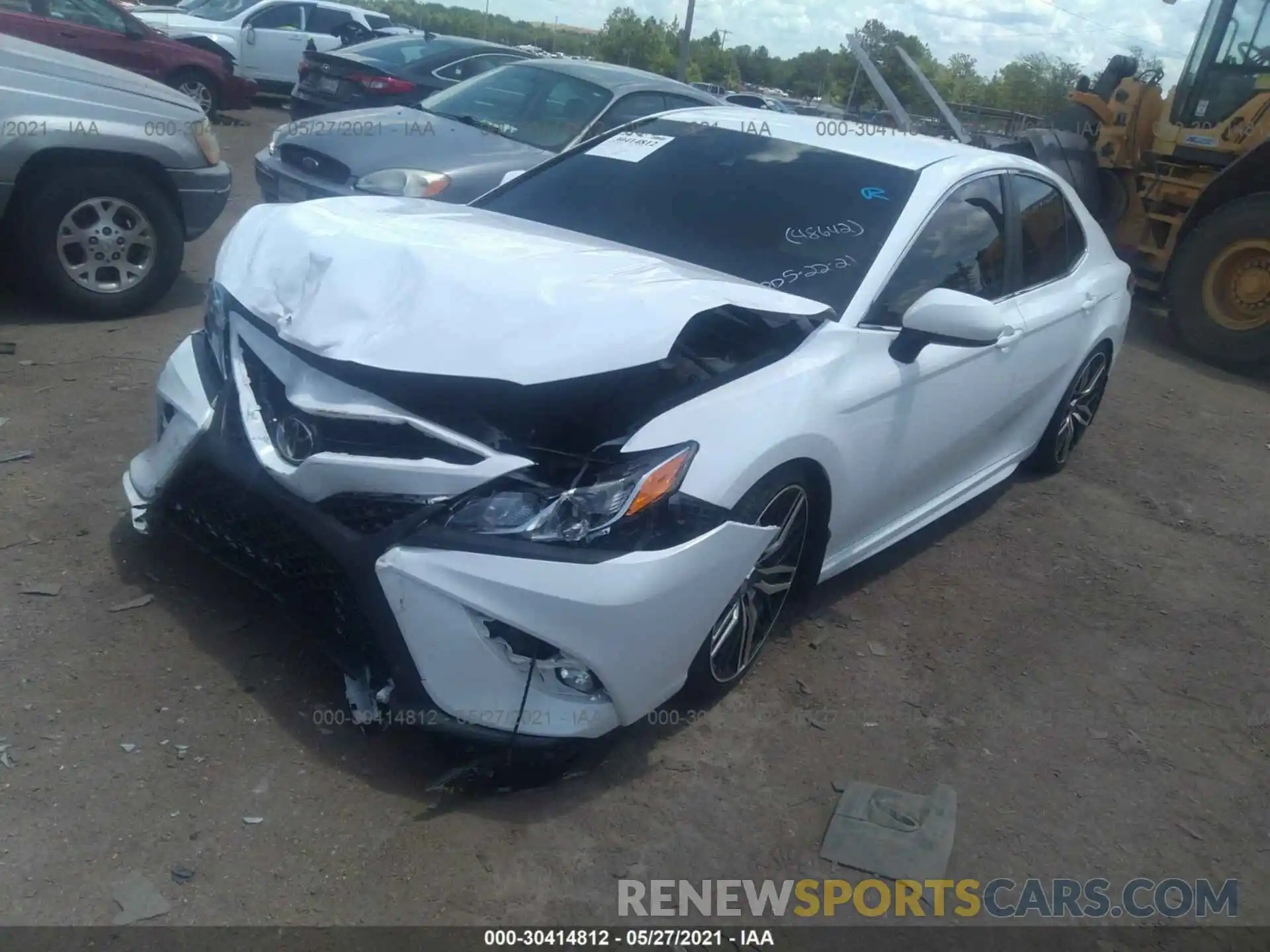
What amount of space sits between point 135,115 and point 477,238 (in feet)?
11.6

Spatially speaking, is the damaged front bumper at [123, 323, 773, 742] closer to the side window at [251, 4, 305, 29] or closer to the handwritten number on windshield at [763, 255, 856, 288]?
the handwritten number on windshield at [763, 255, 856, 288]

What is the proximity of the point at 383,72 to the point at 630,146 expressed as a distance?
645cm

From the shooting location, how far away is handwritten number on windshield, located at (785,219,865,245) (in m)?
3.81

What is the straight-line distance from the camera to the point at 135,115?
19.1ft

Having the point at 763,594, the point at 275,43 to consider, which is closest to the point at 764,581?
the point at 763,594

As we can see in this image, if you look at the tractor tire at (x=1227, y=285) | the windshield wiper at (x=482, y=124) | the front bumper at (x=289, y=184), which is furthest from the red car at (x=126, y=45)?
the tractor tire at (x=1227, y=285)

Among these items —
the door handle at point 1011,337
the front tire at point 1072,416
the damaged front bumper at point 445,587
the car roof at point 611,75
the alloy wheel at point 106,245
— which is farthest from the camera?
the car roof at point 611,75

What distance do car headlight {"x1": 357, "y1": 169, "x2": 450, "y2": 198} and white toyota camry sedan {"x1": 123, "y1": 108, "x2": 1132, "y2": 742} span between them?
2521 mm

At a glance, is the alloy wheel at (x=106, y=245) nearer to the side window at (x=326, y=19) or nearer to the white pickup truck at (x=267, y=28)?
the white pickup truck at (x=267, y=28)

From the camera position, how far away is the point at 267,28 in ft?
56.3

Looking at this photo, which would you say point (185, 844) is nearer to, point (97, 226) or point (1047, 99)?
point (97, 226)

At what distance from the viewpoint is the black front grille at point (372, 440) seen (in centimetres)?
267

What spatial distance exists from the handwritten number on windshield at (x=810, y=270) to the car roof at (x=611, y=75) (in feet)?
14.4

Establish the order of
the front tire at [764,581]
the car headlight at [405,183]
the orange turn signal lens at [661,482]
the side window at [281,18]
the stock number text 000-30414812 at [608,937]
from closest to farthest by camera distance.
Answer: the stock number text 000-30414812 at [608,937], the orange turn signal lens at [661,482], the front tire at [764,581], the car headlight at [405,183], the side window at [281,18]
